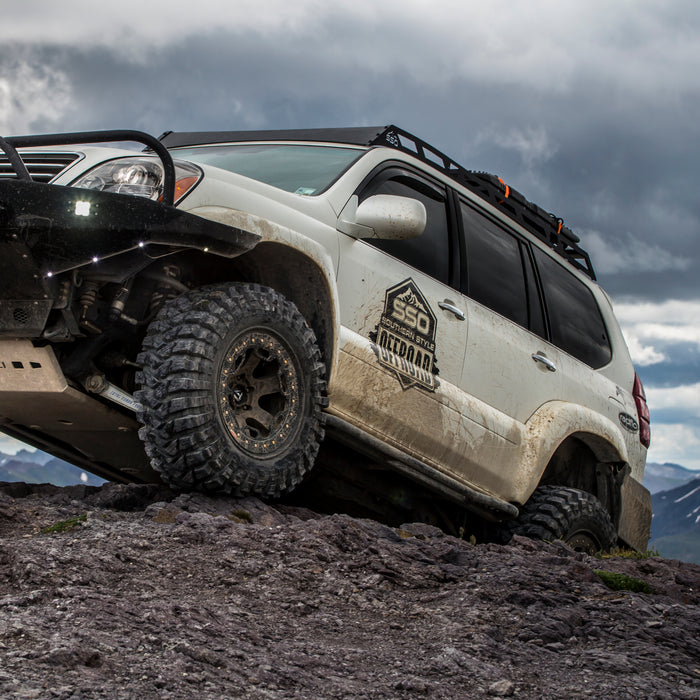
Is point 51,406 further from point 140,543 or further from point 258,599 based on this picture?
point 258,599

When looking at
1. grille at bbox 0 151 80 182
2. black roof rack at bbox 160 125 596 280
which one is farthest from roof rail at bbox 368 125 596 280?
grille at bbox 0 151 80 182

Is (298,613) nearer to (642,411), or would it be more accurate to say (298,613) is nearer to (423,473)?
(423,473)

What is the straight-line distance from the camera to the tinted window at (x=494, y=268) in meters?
5.53

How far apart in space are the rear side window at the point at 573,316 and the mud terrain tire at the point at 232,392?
2.47 meters

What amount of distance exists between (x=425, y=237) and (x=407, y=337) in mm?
618

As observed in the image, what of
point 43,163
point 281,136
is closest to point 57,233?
→ point 43,163

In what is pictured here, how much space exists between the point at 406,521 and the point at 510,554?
4.68 feet

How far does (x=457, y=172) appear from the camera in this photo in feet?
19.2

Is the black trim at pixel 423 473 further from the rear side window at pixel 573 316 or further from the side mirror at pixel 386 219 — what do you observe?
the rear side window at pixel 573 316

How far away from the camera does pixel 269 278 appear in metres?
4.55

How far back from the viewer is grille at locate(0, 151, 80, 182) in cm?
409

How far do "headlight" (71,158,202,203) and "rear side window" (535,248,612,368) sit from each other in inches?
115

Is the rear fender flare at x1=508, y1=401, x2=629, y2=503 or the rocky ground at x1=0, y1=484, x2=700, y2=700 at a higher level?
the rear fender flare at x1=508, y1=401, x2=629, y2=503

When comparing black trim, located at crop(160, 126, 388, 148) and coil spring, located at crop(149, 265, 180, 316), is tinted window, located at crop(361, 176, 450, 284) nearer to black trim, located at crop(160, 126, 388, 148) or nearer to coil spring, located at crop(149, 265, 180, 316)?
black trim, located at crop(160, 126, 388, 148)
